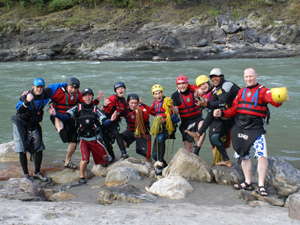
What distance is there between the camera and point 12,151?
21.3ft

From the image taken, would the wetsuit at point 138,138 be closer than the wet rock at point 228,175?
No

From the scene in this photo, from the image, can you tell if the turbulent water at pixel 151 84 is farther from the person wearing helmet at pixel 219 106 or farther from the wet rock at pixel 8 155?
the person wearing helmet at pixel 219 106

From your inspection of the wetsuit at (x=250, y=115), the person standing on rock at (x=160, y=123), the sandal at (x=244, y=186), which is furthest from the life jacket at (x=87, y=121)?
the sandal at (x=244, y=186)

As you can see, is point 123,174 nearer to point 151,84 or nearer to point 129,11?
point 151,84

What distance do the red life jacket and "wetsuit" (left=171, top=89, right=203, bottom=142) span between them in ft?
4.34

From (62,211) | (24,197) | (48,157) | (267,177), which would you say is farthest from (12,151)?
(267,177)

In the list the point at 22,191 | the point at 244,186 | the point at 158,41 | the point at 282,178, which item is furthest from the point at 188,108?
the point at 158,41

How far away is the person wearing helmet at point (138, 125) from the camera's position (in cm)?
547

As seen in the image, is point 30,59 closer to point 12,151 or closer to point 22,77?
point 22,77

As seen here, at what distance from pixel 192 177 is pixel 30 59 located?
26.6m

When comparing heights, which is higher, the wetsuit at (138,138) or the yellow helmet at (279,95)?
the yellow helmet at (279,95)

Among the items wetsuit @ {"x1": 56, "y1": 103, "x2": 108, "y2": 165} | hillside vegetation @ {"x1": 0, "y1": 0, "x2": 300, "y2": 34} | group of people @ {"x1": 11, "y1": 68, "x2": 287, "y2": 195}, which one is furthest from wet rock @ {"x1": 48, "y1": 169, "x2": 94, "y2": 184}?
hillside vegetation @ {"x1": 0, "y1": 0, "x2": 300, "y2": 34}

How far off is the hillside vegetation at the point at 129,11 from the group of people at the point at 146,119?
87.4 feet

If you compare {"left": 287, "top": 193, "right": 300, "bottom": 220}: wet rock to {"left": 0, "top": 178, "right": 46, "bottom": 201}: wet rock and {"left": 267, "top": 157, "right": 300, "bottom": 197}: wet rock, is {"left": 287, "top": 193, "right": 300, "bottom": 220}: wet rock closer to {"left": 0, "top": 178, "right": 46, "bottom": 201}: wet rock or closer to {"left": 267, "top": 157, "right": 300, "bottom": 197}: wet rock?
{"left": 267, "top": 157, "right": 300, "bottom": 197}: wet rock
